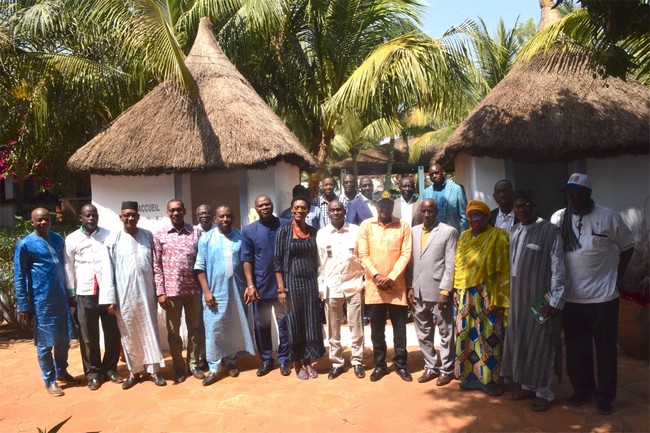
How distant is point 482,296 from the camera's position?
4.53m

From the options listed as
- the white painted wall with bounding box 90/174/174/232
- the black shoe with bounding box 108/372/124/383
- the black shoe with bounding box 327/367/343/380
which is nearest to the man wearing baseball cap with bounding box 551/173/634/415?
the black shoe with bounding box 327/367/343/380

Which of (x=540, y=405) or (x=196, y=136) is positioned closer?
(x=540, y=405)

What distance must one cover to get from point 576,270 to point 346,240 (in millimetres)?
2016

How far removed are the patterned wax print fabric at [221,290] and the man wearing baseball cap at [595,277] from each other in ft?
9.89

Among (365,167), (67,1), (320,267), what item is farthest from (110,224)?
(365,167)

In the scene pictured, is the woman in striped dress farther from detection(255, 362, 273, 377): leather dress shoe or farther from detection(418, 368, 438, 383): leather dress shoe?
detection(418, 368, 438, 383): leather dress shoe

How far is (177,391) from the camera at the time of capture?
16.6ft

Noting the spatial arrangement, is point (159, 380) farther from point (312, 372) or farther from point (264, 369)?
point (312, 372)

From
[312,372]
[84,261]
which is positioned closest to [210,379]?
[312,372]

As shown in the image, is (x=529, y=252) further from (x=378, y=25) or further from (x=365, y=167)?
(x=365, y=167)

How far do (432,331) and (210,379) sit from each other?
216 cm

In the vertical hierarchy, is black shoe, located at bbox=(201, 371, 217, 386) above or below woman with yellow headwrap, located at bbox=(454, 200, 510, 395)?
below

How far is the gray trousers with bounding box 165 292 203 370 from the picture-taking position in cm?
529

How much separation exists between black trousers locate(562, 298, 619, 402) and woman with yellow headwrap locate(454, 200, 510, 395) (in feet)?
1.71
